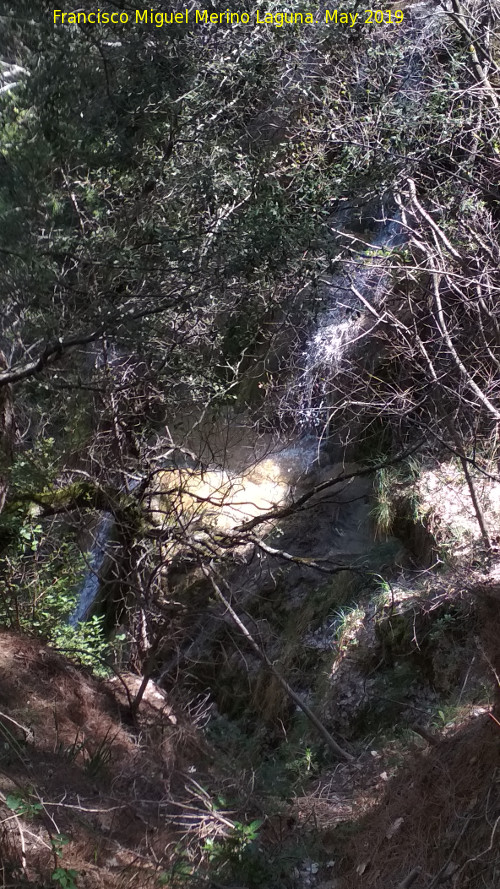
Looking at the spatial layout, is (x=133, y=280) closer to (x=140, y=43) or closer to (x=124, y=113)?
(x=124, y=113)

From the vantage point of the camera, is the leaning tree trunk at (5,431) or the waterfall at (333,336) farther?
the waterfall at (333,336)

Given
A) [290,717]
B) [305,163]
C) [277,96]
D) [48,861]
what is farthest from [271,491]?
[48,861]

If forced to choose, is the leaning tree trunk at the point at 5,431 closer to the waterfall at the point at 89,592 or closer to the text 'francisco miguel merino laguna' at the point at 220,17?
the text 'francisco miguel merino laguna' at the point at 220,17

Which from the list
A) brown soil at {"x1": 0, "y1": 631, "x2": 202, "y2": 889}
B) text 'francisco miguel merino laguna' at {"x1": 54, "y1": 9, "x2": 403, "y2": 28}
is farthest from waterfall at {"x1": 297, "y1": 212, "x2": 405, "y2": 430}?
brown soil at {"x1": 0, "y1": 631, "x2": 202, "y2": 889}

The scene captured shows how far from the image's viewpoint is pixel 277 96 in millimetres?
7719

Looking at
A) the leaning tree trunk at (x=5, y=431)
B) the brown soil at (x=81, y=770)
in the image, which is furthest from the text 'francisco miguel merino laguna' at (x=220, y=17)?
the brown soil at (x=81, y=770)

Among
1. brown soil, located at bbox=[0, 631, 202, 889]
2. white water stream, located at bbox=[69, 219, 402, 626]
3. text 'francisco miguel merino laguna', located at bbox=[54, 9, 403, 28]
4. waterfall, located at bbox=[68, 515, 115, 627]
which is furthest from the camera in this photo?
waterfall, located at bbox=[68, 515, 115, 627]

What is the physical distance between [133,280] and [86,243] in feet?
1.46

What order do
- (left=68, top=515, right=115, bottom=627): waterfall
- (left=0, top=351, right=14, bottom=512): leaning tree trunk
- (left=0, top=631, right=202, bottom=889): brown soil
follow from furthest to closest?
(left=68, top=515, right=115, bottom=627): waterfall → (left=0, top=351, right=14, bottom=512): leaning tree trunk → (left=0, top=631, right=202, bottom=889): brown soil

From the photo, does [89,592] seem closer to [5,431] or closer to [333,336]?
[333,336]

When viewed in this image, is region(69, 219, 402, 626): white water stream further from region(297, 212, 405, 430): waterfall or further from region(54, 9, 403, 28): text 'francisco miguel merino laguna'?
region(54, 9, 403, 28): text 'francisco miguel merino laguna'

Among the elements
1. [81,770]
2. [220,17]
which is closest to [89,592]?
[81,770]

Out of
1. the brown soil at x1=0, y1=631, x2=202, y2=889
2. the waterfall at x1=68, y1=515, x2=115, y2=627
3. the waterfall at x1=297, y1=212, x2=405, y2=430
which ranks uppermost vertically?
the waterfall at x1=297, y1=212, x2=405, y2=430

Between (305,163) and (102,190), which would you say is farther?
(305,163)
